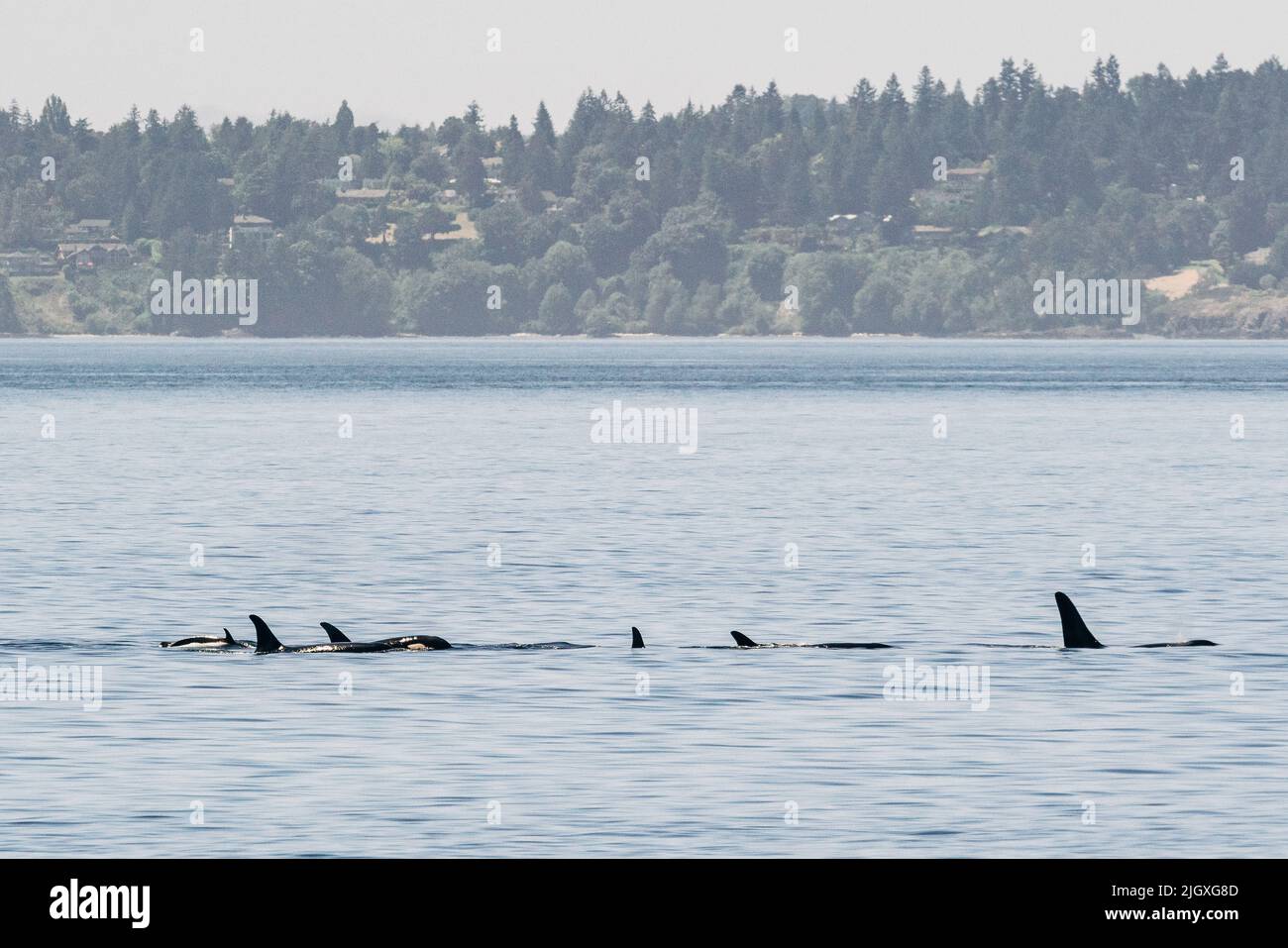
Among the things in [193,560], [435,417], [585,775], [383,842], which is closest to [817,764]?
[585,775]

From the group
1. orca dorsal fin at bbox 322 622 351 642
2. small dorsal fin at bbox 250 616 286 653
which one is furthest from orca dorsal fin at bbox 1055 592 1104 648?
small dorsal fin at bbox 250 616 286 653

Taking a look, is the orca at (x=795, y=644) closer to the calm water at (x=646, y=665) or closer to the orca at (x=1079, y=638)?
the calm water at (x=646, y=665)

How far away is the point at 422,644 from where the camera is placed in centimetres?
4109

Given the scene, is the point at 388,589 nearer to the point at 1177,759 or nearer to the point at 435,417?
the point at 1177,759

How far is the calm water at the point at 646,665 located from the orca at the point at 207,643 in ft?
1.72

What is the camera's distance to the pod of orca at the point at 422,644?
132ft

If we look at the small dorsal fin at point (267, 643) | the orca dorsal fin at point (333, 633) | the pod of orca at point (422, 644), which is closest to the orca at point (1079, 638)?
the pod of orca at point (422, 644)

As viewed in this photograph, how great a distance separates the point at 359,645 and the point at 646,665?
471cm

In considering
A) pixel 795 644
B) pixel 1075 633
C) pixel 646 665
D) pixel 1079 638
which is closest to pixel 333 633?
pixel 646 665

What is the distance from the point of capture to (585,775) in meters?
29.3

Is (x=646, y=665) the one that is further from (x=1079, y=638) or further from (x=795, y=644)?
(x=1079, y=638)

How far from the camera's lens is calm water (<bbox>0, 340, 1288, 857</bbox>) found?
26.7 metres

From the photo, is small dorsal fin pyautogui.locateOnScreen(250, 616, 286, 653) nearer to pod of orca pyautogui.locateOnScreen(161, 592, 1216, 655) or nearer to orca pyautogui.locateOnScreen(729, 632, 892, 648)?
pod of orca pyautogui.locateOnScreen(161, 592, 1216, 655)

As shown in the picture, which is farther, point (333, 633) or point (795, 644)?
point (795, 644)
